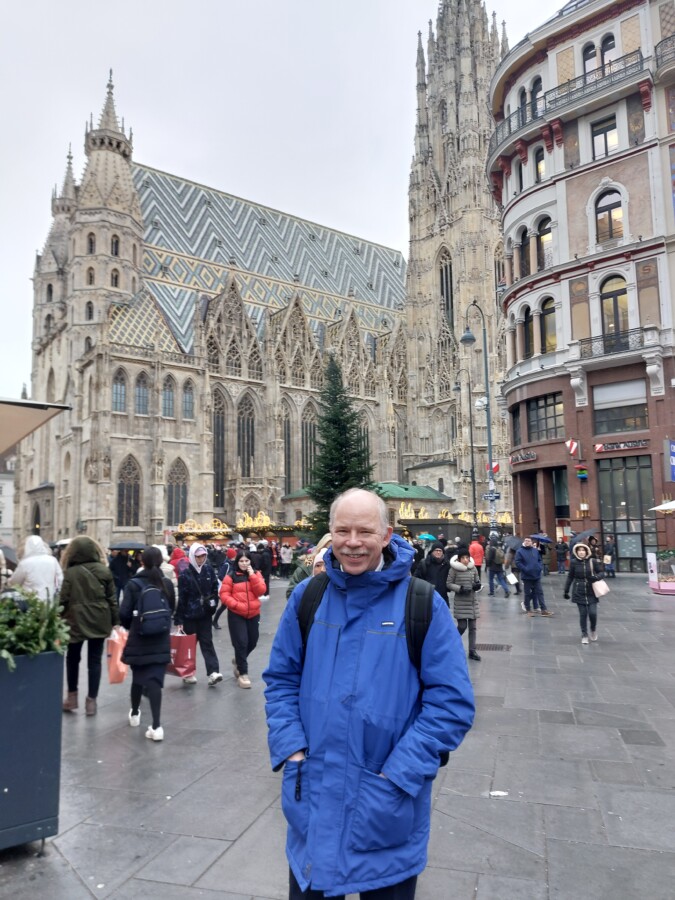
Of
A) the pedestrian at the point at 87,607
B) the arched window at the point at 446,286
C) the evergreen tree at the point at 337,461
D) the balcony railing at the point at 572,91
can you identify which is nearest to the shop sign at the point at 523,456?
the evergreen tree at the point at 337,461

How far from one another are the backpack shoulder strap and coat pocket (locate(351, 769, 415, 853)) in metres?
0.60

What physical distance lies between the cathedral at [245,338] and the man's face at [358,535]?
38001 mm

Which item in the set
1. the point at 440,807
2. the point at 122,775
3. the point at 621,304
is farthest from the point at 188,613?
the point at 621,304

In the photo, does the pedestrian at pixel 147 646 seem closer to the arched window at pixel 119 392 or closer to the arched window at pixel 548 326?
the arched window at pixel 548 326

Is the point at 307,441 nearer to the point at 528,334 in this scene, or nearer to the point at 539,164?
the point at 528,334

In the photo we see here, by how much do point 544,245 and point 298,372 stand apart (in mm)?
35129

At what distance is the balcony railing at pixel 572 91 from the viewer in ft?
70.9

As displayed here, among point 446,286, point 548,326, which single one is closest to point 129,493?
point 548,326

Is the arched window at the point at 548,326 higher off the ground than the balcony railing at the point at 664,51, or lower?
lower

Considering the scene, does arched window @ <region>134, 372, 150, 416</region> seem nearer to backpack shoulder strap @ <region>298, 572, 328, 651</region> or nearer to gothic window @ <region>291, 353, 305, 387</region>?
gothic window @ <region>291, 353, 305, 387</region>

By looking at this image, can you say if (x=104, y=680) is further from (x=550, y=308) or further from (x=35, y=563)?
(x=550, y=308)

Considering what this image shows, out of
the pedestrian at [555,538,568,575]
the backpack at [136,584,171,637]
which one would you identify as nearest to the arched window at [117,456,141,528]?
the pedestrian at [555,538,568,575]

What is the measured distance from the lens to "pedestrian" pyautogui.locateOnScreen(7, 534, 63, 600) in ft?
23.9

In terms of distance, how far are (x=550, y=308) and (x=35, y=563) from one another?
2064 cm
